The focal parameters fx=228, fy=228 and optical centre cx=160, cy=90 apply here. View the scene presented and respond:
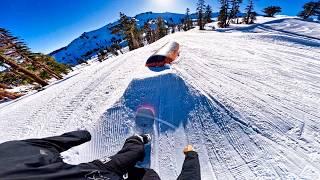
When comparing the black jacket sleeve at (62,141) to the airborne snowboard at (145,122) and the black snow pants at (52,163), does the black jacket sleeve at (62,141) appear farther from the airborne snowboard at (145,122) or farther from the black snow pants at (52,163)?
the airborne snowboard at (145,122)

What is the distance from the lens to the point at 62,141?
3.04 meters

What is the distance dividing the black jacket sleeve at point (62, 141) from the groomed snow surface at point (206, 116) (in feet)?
7.21

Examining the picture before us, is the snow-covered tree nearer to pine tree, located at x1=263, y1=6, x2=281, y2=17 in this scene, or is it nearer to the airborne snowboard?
the airborne snowboard

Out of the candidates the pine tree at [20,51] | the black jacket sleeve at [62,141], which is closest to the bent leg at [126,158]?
the black jacket sleeve at [62,141]

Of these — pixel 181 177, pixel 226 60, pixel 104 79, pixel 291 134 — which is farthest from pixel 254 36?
pixel 181 177

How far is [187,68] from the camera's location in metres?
10.1

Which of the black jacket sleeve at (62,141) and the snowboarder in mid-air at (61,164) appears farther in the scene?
the black jacket sleeve at (62,141)

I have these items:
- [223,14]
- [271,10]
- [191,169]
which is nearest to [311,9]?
[271,10]

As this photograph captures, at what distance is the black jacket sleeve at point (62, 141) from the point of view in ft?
9.00

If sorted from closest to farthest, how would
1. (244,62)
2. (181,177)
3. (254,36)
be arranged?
1. (181,177)
2. (244,62)
3. (254,36)

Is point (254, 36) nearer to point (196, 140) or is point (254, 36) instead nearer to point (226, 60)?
point (226, 60)

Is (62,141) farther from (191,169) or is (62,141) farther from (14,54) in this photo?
(14,54)

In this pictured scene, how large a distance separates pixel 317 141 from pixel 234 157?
1.96 metres

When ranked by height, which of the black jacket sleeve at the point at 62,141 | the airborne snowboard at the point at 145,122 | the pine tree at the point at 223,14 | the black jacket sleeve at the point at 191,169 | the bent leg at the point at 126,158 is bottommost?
the airborne snowboard at the point at 145,122
